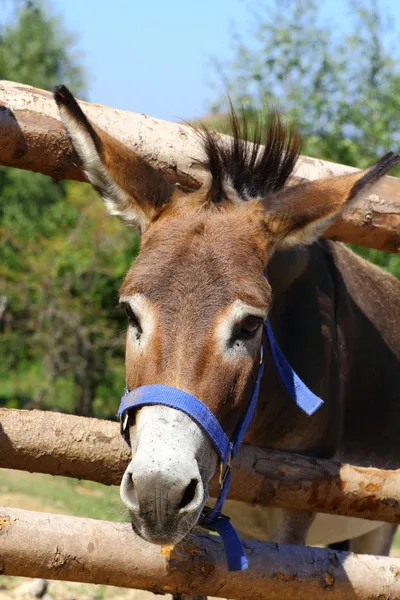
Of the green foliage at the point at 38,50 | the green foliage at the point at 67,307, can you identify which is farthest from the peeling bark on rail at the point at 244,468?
the green foliage at the point at 38,50

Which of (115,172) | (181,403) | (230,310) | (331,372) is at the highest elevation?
(115,172)

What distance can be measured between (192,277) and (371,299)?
8.26 feet

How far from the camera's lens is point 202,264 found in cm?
298

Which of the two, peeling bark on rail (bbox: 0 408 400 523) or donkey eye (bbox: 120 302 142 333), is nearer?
donkey eye (bbox: 120 302 142 333)

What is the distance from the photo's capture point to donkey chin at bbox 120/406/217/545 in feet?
8.27

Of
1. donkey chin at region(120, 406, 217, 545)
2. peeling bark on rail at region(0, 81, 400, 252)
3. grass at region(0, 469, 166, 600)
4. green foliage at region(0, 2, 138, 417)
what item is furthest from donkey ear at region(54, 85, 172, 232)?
green foliage at region(0, 2, 138, 417)

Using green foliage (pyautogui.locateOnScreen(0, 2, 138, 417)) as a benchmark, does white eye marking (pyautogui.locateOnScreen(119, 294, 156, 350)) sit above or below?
above

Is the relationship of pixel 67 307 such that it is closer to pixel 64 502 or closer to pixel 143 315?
pixel 64 502

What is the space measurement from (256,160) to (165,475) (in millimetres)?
1752

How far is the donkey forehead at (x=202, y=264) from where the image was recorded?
289cm

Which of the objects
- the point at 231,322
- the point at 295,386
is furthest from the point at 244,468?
the point at 231,322

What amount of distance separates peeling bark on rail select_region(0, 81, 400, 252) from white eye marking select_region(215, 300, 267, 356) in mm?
1103

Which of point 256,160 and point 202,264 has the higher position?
point 256,160

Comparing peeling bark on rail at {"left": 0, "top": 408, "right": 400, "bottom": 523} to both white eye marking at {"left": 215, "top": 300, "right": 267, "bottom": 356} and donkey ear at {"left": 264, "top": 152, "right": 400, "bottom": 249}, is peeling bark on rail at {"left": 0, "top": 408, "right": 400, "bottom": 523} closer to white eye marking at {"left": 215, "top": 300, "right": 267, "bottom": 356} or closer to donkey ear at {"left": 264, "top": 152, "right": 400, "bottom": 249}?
white eye marking at {"left": 215, "top": 300, "right": 267, "bottom": 356}
